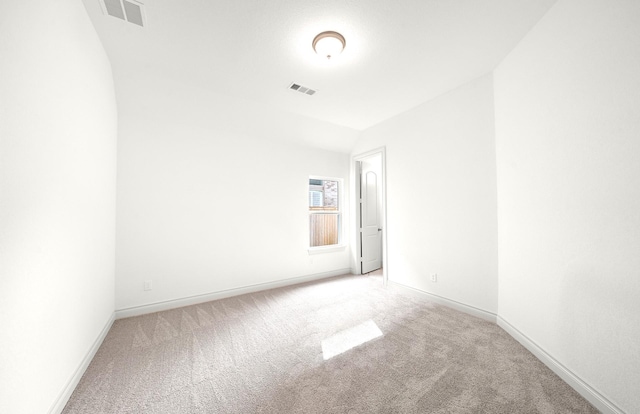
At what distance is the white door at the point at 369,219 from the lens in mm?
4961

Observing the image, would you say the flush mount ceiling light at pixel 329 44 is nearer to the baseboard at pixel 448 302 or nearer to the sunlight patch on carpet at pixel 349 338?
the sunlight patch on carpet at pixel 349 338

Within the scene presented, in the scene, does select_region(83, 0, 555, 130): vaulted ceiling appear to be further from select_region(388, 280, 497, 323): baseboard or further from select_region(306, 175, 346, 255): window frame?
select_region(388, 280, 497, 323): baseboard

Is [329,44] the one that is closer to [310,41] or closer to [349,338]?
[310,41]

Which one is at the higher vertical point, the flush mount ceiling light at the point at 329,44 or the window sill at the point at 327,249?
the flush mount ceiling light at the point at 329,44

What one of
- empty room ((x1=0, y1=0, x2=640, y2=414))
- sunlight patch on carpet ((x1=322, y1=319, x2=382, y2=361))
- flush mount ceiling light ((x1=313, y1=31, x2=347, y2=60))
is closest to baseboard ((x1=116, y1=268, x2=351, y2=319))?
empty room ((x1=0, y1=0, x2=640, y2=414))

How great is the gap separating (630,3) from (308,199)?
385 centimetres

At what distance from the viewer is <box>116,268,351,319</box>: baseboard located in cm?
290

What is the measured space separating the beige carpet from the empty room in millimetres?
19

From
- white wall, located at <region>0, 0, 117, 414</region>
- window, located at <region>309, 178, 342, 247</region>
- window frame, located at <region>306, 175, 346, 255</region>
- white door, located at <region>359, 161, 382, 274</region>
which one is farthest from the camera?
white door, located at <region>359, 161, 382, 274</region>

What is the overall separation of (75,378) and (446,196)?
410 centimetres

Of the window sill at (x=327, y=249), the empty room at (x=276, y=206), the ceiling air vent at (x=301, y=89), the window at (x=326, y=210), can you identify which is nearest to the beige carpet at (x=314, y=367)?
the empty room at (x=276, y=206)

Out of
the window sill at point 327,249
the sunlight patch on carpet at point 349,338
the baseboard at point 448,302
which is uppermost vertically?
the window sill at point 327,249

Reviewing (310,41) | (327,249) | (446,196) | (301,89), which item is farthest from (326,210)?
(310,41)

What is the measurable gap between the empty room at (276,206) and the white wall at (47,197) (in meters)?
0.02
